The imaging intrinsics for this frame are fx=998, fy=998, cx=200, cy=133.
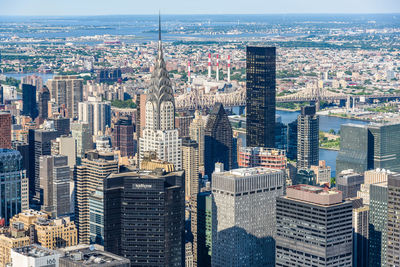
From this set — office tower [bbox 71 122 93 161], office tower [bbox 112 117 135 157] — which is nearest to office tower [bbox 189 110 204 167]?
office tower [bbox 112 117 135 157]

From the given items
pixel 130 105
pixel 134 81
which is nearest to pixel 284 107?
pixel 130 105

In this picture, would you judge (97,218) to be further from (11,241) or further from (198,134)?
(198,134)

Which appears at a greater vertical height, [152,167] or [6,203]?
[152,167]

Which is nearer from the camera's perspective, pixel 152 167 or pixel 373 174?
pixel 152 167

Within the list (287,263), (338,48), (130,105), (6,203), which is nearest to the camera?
(287,263)

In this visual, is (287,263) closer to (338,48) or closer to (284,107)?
→ (284,107)

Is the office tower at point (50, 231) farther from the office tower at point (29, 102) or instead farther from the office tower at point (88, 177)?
the office tower at point (29, 102)
